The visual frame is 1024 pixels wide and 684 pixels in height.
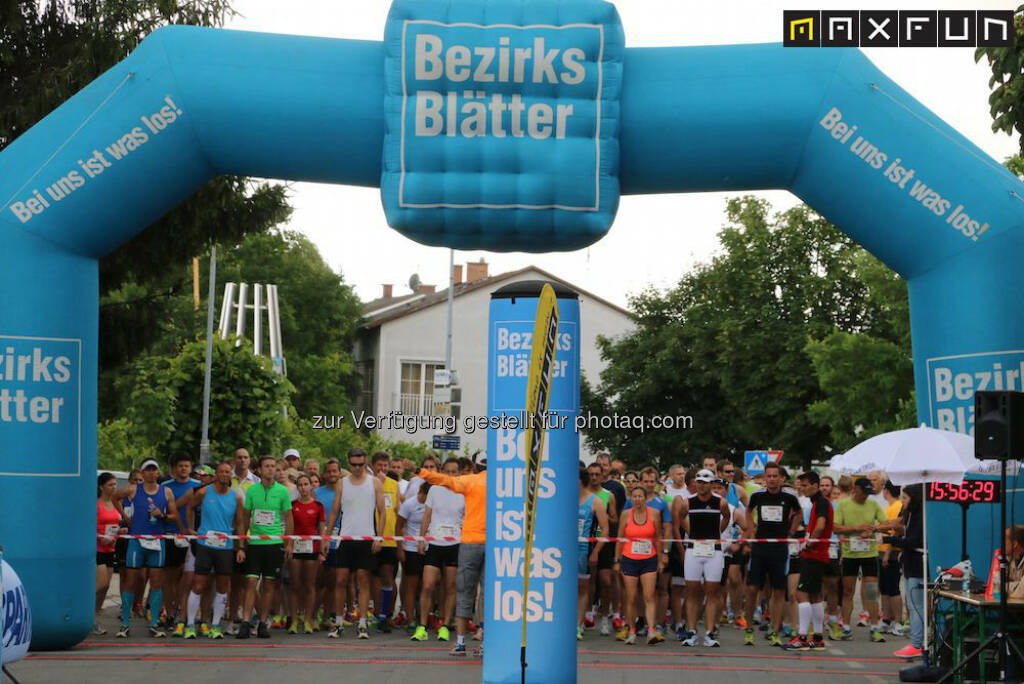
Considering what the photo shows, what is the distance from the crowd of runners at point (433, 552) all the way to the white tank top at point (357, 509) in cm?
1

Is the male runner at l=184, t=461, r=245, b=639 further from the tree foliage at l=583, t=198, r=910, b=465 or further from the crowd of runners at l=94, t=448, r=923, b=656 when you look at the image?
the tree foliage at l=583, t=198, r=910, b=465

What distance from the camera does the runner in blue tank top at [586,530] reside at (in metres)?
15.5

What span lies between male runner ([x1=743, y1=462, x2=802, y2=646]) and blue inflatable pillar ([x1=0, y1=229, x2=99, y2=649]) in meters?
6.90

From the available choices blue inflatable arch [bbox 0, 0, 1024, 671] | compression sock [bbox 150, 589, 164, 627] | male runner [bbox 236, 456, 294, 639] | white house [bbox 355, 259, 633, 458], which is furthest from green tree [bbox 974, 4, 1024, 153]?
white house [bbox 355, 259, 633, 458]

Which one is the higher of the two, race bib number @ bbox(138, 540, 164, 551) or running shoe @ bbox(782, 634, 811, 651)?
race bib number @ bbox(138, 540, 164, 551)

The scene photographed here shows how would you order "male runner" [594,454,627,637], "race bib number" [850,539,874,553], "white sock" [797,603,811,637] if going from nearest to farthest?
"white sock" [797,603,811,637], "male runner" [594,454,627,637], "race bib number" [850,539,874,553]

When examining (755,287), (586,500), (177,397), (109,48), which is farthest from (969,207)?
(755,287)

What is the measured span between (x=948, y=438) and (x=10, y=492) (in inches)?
309

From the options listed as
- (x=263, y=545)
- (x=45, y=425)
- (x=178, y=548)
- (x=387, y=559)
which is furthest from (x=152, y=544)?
(x=45, y=425)

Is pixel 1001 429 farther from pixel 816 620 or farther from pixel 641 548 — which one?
pixel 641 548

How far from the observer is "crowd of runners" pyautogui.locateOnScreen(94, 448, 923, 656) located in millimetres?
14672

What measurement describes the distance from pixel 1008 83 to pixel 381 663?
25.3ft

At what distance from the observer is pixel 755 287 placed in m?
54.6

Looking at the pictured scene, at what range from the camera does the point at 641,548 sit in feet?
49.0
